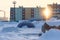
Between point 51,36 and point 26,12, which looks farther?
point 26,12

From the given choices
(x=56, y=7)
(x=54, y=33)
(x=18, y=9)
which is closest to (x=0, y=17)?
(x=18, y=9)

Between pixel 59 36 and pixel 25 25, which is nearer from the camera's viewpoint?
pixel 59 36

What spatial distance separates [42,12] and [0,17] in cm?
2374

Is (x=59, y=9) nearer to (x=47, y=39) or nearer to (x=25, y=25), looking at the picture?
(x=25, y=25)

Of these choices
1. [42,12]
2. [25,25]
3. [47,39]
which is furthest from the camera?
[42,12]

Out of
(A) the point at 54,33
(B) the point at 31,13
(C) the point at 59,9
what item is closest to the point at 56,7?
(C) the point at 59,9

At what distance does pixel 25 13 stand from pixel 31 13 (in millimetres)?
1843

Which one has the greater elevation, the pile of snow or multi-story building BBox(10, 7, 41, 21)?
the pile of snow

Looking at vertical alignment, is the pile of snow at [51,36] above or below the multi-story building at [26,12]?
above

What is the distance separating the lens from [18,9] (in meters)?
79.9

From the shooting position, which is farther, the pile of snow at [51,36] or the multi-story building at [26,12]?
the multi-story building at [26,12]

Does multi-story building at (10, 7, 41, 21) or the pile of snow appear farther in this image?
multi-story building at (10, 7, 41, 21)

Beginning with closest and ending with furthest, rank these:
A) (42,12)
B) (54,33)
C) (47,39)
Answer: (47,39), (54,33), (42,12)

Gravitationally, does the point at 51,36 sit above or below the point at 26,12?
above
